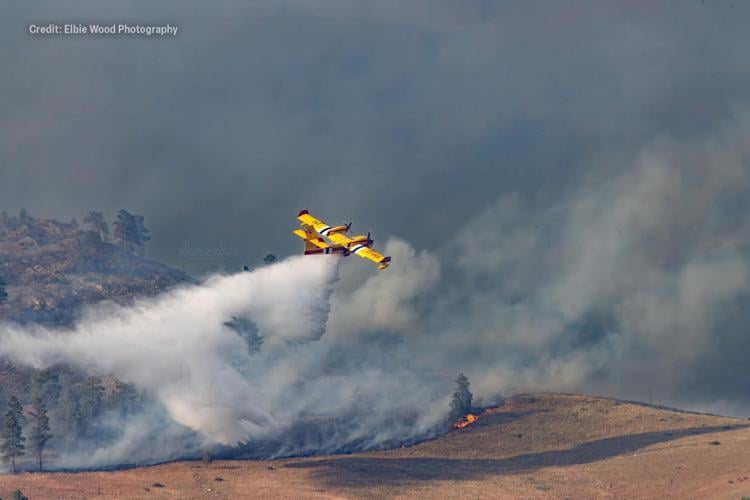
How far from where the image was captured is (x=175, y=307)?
160 meters

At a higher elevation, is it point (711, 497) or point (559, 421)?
point (559, 421)

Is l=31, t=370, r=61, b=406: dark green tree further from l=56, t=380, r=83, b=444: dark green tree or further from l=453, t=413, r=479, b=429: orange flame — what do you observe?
l=453, t=413, r=479, b=429: orange flame

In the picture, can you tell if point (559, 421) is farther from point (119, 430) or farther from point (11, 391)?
point (11, 391)

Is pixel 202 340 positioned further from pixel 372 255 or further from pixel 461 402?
pixel 461 402

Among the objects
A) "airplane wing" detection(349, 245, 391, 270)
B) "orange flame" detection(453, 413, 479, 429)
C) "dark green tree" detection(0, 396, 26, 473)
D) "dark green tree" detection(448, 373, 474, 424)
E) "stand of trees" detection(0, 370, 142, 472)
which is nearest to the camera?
"airplane wing" detection(349, 245, 391, 270)

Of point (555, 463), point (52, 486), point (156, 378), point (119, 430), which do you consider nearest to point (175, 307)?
point (156, 378)

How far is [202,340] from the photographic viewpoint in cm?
15612

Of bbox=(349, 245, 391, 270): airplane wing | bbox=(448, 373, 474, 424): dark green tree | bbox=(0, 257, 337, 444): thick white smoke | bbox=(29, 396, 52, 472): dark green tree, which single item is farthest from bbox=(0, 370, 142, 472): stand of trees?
bbox=(448, 373, 474, 424): dark green tree

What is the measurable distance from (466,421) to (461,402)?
3.42m

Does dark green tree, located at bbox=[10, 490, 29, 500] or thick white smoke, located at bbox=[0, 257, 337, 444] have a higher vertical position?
thick white smoke, located at bbox=[0, 257, 337, 444]

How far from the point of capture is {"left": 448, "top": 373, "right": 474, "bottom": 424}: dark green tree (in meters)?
184

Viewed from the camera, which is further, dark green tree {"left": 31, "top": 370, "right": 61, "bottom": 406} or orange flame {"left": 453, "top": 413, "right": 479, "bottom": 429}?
orange flame {"left": 453, "top": 413, "right": 479, "bottom": 429}

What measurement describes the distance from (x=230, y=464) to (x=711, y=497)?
68205 millimetres

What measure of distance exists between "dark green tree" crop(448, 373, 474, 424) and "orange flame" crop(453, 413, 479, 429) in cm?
56
